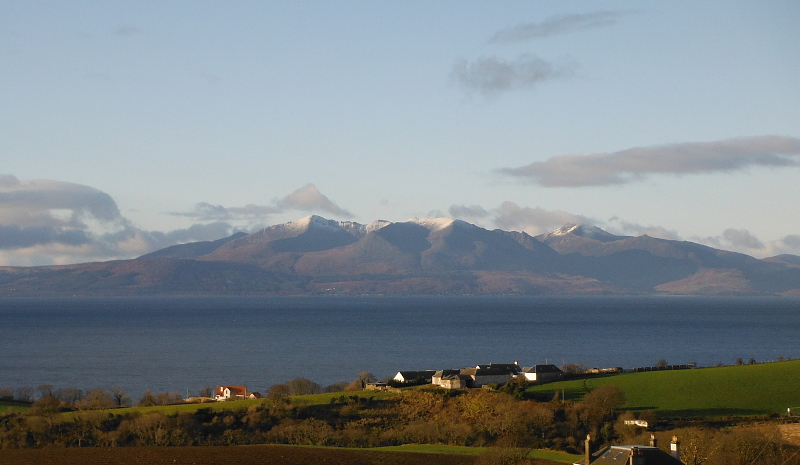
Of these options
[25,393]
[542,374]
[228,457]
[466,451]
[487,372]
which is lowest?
[25,393]

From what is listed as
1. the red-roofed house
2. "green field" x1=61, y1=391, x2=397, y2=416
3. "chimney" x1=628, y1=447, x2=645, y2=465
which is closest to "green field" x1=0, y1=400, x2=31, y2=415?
"green field" x1=61, y1=391, x2=397, y2=416

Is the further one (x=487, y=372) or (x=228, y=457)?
(x=487, y=372)

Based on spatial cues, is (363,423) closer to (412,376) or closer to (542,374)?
(412,376)

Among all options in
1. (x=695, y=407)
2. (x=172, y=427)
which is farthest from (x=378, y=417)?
(x=695, y=407)

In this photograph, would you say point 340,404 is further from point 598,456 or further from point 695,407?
point 598,456

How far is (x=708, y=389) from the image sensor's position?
192 ft

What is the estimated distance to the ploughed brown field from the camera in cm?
3625

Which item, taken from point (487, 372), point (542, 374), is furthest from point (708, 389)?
point (487, 372)

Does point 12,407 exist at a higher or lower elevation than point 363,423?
higher

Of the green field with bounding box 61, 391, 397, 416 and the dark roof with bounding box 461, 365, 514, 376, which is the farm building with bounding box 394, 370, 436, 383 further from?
the green field with bounding box 61, 391, 397, 416

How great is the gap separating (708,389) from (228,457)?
33359 mm

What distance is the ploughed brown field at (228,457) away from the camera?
36.2m

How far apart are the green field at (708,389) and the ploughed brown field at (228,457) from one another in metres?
19.3

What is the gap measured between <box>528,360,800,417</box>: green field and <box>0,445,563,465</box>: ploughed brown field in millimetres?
19259
